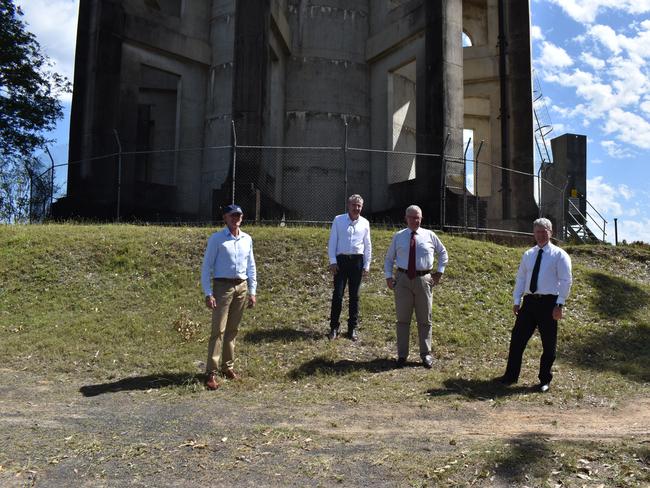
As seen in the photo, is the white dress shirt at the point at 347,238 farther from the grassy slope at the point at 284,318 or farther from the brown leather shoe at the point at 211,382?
the brown leather shoe at the point at 211,382

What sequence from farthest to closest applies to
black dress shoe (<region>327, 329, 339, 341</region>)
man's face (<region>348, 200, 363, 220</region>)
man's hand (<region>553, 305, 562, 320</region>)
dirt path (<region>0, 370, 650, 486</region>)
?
black dress shoe (<region>327, 329, 339, 341</region>), man's face (<region>348, 200, 363, 220</region>), man's hand (<region>553, 305, 562, 320</region>), dirt path (<region>0, 370, 650, 486</region>)

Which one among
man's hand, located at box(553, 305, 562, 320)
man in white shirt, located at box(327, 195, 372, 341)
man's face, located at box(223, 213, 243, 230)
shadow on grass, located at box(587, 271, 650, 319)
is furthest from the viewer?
shadow on grass, located at box(587, 271, 650, 319)

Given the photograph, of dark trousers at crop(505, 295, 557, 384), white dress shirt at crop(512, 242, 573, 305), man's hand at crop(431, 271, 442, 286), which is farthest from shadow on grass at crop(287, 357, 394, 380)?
white dress shirt at crop(512, 242, 573, 305)

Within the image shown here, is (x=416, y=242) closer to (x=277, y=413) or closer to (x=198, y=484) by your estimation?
(x=277, y=413)

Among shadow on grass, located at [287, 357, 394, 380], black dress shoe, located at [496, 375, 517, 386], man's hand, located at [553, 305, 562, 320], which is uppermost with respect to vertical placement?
man's hand, located at [553, 305, 562, 320]

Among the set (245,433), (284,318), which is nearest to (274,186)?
(284,318)

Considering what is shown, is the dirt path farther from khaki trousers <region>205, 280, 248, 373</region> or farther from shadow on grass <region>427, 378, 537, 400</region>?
khaki trousers <region>205, 280, 248, 373</region>

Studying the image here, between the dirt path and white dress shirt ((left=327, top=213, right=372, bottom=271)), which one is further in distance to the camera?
white dress shirt ((left=327, top=213, right=372, bottom=271))

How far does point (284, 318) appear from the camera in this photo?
9156 millimetres

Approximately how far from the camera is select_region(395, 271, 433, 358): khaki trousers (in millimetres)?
7422

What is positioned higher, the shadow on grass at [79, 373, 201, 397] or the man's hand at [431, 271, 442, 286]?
the man's hand at [431, 271, 442, 286]

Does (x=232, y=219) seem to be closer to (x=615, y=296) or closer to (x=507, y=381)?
(x=507, y=381)

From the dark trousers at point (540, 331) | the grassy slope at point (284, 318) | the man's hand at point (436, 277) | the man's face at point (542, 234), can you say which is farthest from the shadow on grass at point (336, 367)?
the man's face at point (542, 234)

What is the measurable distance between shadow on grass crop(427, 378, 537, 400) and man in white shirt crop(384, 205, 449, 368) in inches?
24.2
